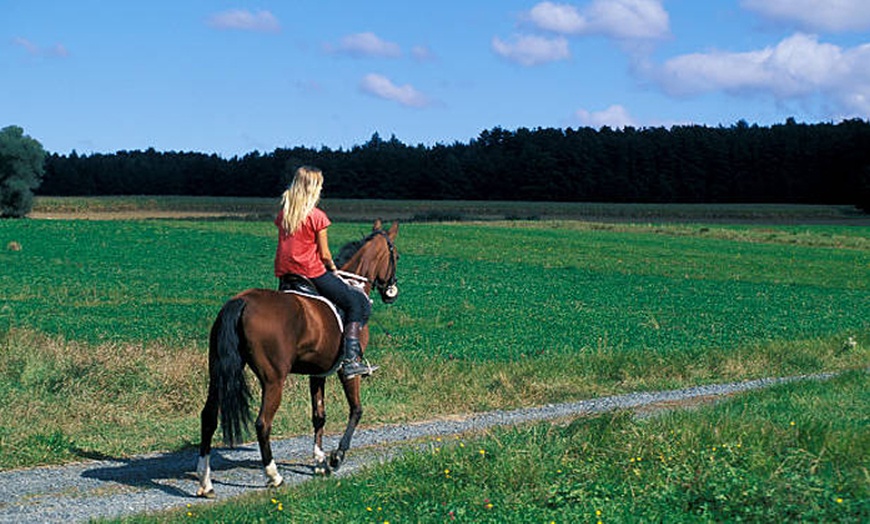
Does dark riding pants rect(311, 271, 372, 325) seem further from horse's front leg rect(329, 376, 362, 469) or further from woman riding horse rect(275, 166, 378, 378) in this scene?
horse's front leg rect(329, 376, 362, 469)

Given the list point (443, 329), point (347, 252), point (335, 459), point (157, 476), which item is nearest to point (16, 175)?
point (443, 329)

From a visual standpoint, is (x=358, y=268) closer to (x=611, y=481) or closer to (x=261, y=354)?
(x=261, y=354)

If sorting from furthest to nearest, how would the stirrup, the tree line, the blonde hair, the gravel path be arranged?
the tree line, the stirrup, the blonde hair, the gravel path

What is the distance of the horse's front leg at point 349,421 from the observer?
10.1 meters

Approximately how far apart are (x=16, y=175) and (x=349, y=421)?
83.1 meters

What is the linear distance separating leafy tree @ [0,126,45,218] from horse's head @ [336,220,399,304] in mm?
80942

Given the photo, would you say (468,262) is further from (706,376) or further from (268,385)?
(268,385)

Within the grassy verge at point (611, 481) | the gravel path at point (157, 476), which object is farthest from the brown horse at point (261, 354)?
the grassy verge at point (611, 481)

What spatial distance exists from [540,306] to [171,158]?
13089 cm

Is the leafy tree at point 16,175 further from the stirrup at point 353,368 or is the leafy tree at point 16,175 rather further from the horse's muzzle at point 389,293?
the stirrup at point 353,368

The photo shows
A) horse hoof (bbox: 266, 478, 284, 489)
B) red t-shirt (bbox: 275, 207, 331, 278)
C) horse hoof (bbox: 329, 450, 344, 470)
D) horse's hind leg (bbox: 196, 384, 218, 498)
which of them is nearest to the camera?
horse's hind leg (bbox: 196, 384, 218, 498)

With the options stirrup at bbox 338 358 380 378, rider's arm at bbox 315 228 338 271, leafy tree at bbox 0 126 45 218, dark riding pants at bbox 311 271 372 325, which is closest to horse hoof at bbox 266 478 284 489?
stirrup at bbox 338 358 380 378

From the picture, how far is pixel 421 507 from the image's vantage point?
741cm

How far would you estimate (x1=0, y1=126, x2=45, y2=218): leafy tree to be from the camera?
84500 millimetres
